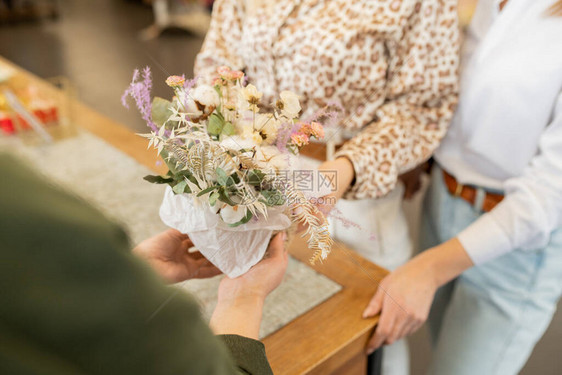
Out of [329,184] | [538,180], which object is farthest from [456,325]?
[329,184]

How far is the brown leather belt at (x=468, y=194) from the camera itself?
114 cm

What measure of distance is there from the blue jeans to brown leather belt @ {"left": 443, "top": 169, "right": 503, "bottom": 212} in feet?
0.08

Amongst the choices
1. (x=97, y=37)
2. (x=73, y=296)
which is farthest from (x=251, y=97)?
(x=97, y=37)

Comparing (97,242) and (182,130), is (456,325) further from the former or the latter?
(97,242)

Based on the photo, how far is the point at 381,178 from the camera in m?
1.08

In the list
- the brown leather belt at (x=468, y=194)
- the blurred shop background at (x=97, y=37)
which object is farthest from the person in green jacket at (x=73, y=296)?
the blurred shop background at (x=97, y=37)

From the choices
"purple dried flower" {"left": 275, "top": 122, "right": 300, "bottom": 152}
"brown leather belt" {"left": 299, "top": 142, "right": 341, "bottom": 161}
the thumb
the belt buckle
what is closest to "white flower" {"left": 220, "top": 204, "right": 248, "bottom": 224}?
"purple dried flower" {"left": 275, "top": 122, "right": 300, "bottom": 152}

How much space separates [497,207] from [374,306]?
384mm

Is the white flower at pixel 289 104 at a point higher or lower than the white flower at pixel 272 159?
higher

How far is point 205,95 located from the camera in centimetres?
68

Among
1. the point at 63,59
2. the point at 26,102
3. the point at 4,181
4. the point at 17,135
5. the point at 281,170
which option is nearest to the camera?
the point at 4,181

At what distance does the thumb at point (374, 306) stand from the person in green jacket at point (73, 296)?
59cm

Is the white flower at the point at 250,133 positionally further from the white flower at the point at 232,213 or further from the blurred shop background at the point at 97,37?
the blurred shop background at the point at 97,37

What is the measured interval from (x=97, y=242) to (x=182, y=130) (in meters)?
0.35
